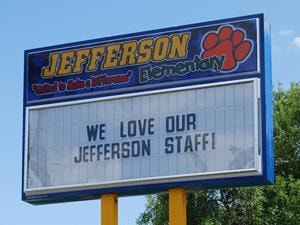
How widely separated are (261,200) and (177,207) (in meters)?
14.4

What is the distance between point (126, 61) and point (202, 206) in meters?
14.7

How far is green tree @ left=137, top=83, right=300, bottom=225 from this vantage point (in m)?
34.4

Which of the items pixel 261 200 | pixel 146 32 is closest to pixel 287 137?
pixel 261 200

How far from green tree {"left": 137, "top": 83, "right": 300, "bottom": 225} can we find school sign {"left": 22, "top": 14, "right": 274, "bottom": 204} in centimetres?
1327

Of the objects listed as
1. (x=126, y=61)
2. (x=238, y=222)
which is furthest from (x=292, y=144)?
(x=126, y=61)

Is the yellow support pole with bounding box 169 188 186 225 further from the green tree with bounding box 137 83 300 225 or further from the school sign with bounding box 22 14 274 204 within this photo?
the green tree with bounding box 137 83 300 225

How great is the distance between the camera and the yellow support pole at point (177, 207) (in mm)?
20328

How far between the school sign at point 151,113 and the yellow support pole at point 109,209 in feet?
0.80

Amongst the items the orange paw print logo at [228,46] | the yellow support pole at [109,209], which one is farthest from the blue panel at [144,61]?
the yellow support pole at [109,209]

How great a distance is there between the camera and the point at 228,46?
69.2ft

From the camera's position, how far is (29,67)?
76.4 feet

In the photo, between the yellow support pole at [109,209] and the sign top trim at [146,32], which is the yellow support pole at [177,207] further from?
the sign top trim at [146,32]

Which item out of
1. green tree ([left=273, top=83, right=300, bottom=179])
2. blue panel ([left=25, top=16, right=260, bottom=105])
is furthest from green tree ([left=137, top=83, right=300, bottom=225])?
blue panel ([left=25, top=16, right=260, bottom=105])

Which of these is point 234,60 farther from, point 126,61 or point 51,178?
point 51,178
